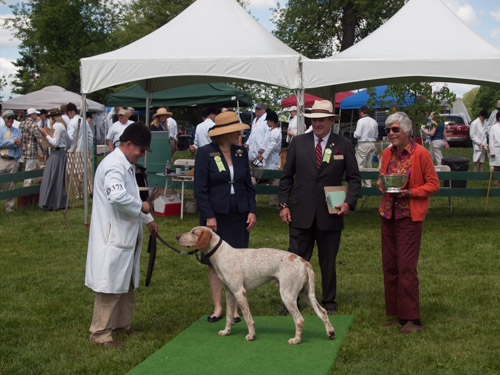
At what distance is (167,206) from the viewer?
44.3 ft

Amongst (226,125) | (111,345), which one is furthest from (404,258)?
(111,345)

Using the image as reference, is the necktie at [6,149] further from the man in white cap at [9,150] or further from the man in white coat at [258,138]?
the man in white coat at [258,138]

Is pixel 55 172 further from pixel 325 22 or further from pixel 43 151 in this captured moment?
pixel 325 22

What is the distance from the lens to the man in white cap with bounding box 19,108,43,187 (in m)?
14.7

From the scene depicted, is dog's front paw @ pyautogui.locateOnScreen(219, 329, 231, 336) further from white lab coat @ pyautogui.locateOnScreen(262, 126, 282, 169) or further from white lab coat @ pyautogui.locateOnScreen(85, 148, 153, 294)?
white lab coat @ pyautogui.locateOnScreen(262, 126, 282, 169)

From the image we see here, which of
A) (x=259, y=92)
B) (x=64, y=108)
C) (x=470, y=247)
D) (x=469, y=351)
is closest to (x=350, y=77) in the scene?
(x=470, y=247)

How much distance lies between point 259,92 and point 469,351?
103ft

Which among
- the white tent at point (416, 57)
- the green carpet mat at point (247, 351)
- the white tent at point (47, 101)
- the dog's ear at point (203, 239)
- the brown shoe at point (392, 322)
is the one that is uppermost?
the white tent at point (416, 57)

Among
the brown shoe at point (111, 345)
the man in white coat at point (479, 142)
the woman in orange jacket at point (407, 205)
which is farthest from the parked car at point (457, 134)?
the brown shoe at point (111, 345)

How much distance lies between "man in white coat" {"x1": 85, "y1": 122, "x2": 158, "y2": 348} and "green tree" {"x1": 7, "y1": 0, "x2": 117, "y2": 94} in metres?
37.1

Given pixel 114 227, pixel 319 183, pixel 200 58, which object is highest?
pixel 200 58

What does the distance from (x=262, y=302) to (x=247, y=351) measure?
1791 millimetres

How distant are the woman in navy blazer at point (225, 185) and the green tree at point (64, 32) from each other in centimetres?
3656

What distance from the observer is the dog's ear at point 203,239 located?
19.1 feet
